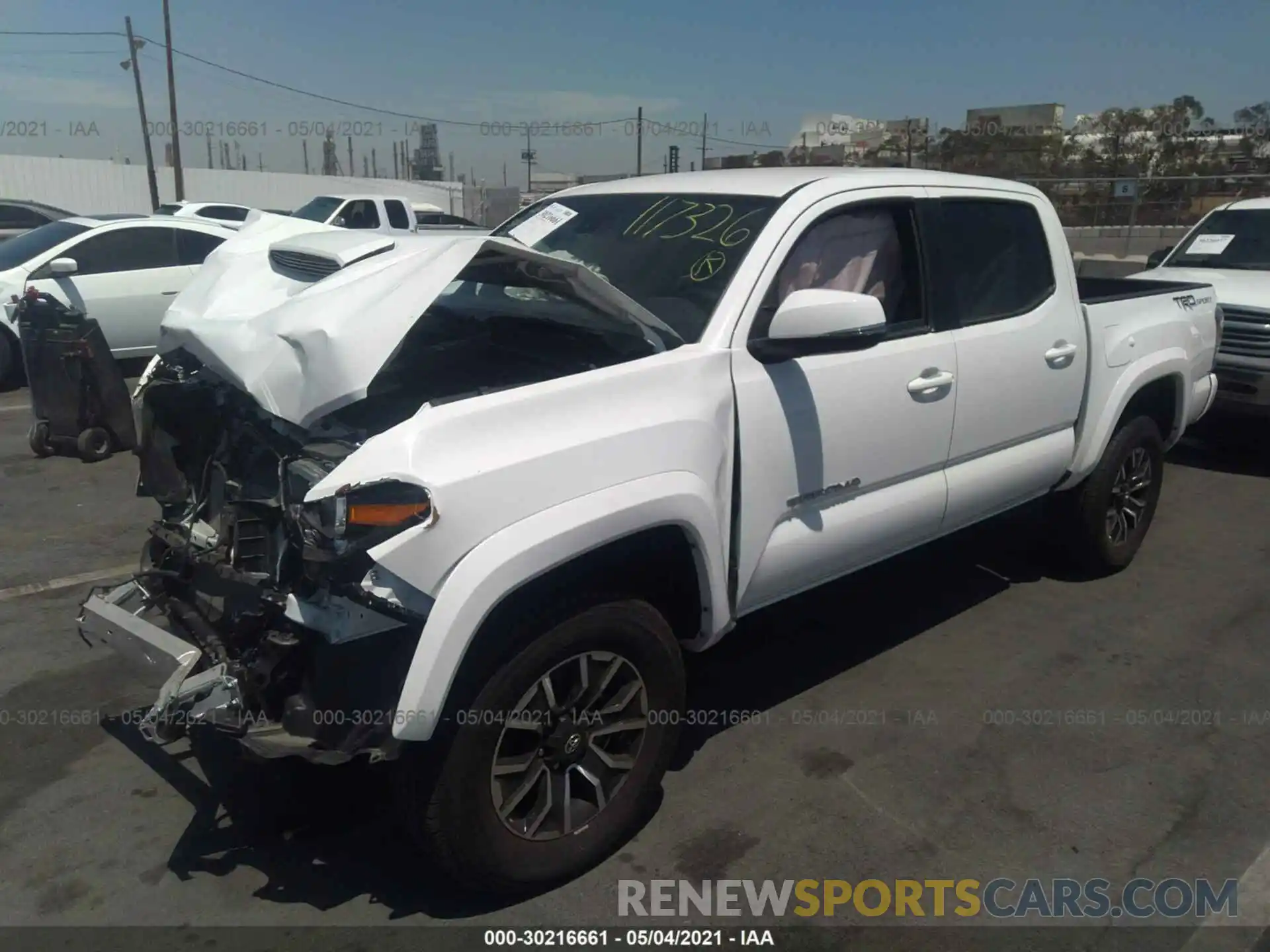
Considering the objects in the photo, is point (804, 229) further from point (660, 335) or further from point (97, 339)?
point (97, 339)

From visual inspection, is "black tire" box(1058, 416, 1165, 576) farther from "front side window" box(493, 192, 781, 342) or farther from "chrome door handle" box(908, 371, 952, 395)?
"front side window" box(493, 192, 781, 342)

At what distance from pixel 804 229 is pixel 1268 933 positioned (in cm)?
252

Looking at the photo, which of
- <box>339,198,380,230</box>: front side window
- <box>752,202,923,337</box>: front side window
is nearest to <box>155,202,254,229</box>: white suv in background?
<box>339,198,380,230</box>: front side window

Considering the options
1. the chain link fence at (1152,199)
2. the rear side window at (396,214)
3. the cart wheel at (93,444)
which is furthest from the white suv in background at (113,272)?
the chain link fence at (1152,199)

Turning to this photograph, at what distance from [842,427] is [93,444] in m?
6.01

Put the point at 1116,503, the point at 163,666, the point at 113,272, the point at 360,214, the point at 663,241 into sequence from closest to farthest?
the point at 163,666 < the point at 663,241 < the point at 1116,503 < the point at 113,272 < the point at 360,214

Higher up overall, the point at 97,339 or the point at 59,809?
the point at 97,339

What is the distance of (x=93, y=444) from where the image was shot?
720cm

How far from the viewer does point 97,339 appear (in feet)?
23.1

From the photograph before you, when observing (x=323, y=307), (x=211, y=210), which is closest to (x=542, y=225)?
(x=323, y=307)

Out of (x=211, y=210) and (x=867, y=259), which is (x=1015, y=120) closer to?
(x=211, y=210)

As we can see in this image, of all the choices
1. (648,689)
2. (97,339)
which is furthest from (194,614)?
(97,339)

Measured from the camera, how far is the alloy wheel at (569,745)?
269cm

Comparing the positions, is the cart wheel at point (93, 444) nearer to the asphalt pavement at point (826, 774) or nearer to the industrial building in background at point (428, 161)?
the asphalt pavement at point (826, 774)
